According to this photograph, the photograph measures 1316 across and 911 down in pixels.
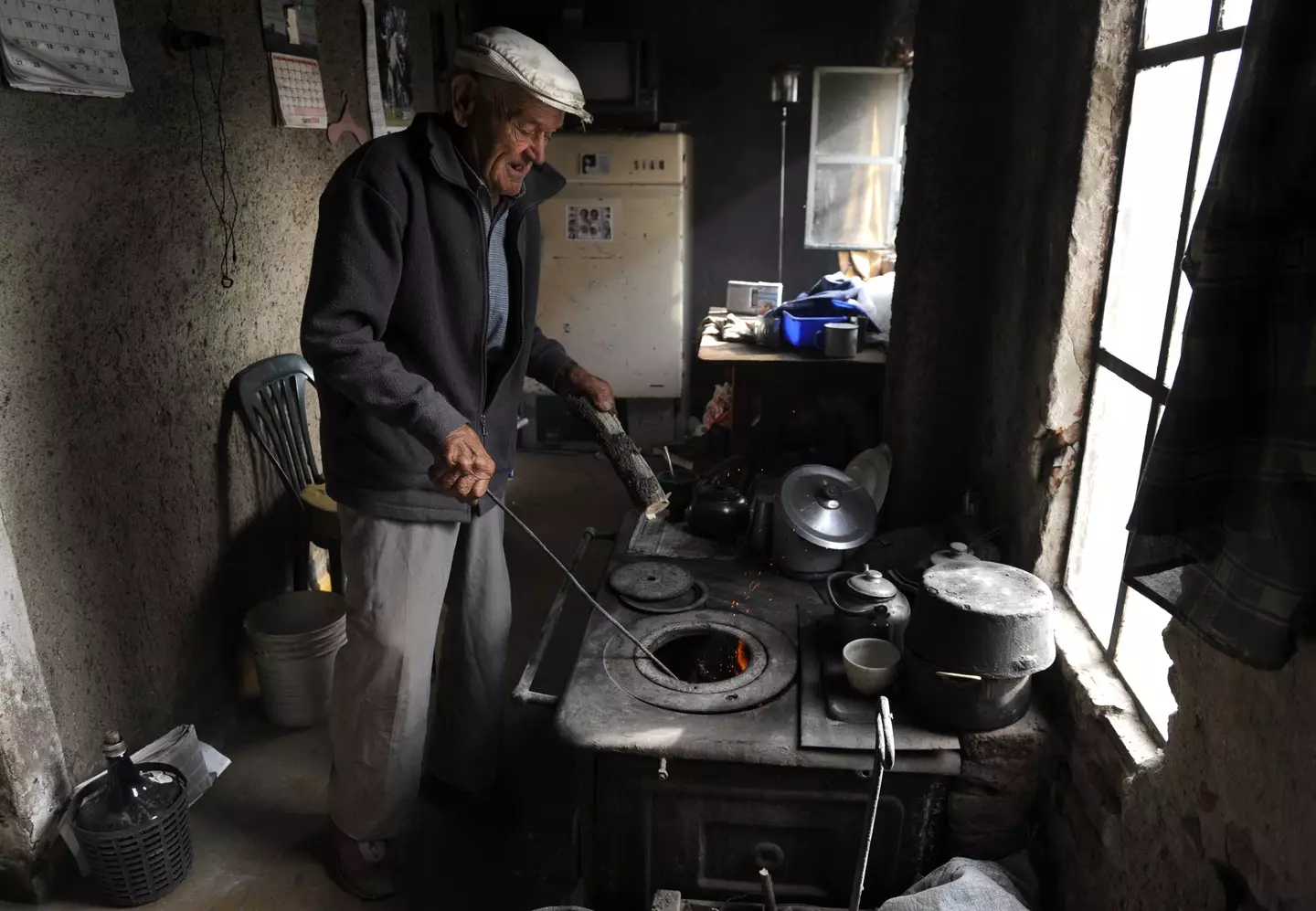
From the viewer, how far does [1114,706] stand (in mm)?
1713

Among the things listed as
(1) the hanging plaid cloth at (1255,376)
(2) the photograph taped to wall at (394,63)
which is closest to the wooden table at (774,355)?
(2) the photograph taped to wall at (394,63)

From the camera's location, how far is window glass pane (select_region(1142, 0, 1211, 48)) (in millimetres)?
1618

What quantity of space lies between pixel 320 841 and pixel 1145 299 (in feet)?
7.78

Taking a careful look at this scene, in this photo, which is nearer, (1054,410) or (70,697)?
(1054,410)

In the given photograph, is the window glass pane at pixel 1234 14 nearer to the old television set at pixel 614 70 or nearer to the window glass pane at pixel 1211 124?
the window glass pane at pixel 1211 124

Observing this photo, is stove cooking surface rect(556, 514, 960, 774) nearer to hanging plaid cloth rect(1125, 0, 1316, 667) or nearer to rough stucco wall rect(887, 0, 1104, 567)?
rough stucco wall rect(887, 0, 1104, 567)

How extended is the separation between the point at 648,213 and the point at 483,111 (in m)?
3.33

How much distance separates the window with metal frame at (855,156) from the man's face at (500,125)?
383 cm

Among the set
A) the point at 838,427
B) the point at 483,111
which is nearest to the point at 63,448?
the point at 483,111

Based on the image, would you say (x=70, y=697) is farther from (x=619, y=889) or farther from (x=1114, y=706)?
(x=1114, y=706)

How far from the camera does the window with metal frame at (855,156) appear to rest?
5320 mm

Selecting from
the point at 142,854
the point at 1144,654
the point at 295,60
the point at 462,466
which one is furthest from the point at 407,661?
the point at 295,60

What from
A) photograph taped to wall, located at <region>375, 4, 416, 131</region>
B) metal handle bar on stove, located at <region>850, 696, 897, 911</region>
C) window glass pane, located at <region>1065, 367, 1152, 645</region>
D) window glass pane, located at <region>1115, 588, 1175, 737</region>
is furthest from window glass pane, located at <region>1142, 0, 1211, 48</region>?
photograph taped to wall, located at <region>375, 4, 416, 131</region>

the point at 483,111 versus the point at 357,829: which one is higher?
the point at 483,111
